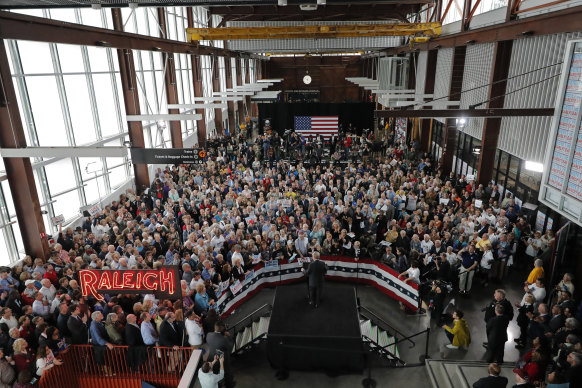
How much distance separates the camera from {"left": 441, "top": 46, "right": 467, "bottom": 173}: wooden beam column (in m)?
16.1

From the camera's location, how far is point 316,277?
26.7 ft

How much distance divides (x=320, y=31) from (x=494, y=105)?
836cm

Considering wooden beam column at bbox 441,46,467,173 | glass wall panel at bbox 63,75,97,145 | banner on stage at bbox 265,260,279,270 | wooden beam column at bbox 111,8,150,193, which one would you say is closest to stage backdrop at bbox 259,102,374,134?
wooden beam column at bbox 441,46,467,173

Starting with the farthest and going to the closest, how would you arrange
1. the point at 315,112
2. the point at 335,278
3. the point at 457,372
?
the point at 315,112 → the point at 335,278 → the point at 457,372

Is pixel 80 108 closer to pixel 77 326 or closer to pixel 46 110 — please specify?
pixel 46 110

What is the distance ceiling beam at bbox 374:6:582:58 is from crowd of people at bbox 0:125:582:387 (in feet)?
15.2

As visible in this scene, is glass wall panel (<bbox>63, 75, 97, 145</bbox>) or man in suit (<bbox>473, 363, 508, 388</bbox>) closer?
man in suit (<bbox>473, 363, 508, 388</bbox>)

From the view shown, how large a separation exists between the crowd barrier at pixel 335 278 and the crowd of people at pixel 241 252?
240 mm

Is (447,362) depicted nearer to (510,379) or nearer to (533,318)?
(510,379)

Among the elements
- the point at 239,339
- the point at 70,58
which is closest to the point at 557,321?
the point at 239,339

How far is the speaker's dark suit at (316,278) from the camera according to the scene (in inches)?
319

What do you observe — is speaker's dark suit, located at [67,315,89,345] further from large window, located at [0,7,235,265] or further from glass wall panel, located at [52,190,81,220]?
glass wall panel, located at [52,190,81,220]

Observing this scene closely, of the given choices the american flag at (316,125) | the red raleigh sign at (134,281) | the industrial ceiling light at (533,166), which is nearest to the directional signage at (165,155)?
the red raleigh sign at (134,281)

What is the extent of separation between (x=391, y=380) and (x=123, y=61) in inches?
529
